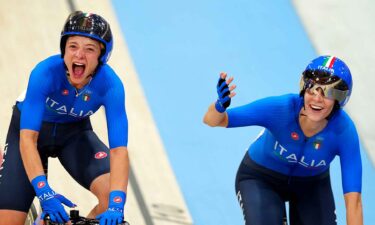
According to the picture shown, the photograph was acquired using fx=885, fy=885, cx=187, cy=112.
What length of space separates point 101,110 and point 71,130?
257 centimetres

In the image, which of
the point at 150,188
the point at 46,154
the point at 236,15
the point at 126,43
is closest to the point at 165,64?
the point at 126,43

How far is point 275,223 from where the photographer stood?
5285 millimetres

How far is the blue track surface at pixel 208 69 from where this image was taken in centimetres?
771

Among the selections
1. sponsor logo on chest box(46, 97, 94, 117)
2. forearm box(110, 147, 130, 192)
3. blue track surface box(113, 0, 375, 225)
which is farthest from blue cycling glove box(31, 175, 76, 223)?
blue track surface box(113, 0, 375, 225)

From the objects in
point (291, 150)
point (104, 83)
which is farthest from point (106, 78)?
point (291, 150)

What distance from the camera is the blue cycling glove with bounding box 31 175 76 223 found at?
488cm

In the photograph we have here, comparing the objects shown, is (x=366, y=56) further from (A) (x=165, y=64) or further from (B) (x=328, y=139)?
(B) (x=328, y=139)

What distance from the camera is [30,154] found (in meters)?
5.13

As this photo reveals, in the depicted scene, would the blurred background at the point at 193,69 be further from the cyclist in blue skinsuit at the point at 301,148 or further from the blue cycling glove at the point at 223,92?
the blue cycling glove at the point at 223,92

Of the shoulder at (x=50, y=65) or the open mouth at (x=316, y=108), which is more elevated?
the shoulder at (x=50, y=65)

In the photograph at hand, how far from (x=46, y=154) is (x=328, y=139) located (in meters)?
1.80

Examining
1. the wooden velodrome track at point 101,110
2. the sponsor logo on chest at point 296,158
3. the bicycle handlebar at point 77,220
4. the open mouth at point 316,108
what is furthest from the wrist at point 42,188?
the wooden velodrome track at point 101,110

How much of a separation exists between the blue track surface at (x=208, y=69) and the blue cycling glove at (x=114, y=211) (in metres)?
2.32

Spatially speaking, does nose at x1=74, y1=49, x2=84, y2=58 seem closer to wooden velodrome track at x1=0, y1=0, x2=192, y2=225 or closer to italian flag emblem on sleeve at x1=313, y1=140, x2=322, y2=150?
italian flag emblem on sleeve at x1=313, y1=140, x2=322, y2=150
